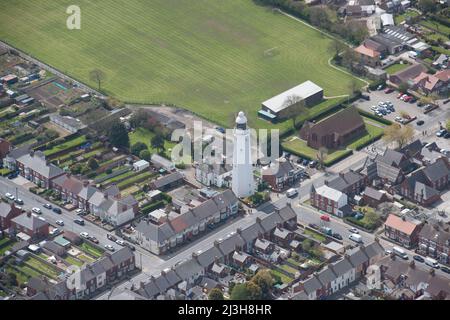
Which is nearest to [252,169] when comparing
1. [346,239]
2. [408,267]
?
[346,239]

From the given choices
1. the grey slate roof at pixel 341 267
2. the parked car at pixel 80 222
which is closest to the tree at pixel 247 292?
the grey slate roof at pixel 341 267

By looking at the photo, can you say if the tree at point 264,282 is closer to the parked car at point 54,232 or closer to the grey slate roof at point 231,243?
the grey slate roof at point 231,243

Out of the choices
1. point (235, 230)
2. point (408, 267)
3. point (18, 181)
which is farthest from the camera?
point (18, 181)

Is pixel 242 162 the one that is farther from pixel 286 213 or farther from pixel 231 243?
pixel 231 243

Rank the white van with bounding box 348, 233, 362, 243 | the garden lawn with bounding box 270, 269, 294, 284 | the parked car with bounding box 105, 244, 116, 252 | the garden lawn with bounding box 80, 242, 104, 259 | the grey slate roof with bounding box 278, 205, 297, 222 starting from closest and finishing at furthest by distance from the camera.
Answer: the garden lawn with bounding box 270, 269, 294, 284
the garden lawn with bounding box 80, 242, 104, 259
the parked car with bounding box 105, 244, 116, 252
the white van with bounding box 348, 233, 362, 243
the grey slate roof with bounding box 278, 205, 297, 222

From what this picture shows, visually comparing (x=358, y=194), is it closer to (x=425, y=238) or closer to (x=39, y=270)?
(x=425, y=238)

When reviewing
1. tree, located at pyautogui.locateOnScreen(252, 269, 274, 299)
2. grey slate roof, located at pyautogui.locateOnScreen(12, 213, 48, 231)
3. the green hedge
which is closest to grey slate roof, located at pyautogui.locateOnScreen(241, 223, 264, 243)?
tree, located at pyautogui.locateOnScreen(252, 269, 274, 299)

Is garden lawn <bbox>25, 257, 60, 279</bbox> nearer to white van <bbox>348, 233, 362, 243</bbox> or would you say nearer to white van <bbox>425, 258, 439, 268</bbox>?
white van <bbox>348, 233, 362, 243</bbox>
